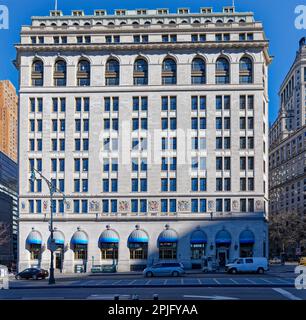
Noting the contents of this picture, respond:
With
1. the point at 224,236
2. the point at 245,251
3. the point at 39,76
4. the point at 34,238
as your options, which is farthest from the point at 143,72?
the point at 245,251

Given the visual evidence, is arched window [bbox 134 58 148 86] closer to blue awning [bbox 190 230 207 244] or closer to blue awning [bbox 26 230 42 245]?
blue awning [bbox 26 230 42 245]

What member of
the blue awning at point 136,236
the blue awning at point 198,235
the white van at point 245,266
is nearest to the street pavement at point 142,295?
the blue awning at point 136,236

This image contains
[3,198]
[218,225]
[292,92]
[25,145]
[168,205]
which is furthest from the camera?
[218,225]

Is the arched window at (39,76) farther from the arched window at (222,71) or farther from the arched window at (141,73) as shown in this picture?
the arched window at (222,71)

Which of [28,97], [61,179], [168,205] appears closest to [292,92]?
[28,97]
